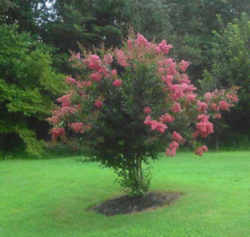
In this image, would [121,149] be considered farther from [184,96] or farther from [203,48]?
[203,48]

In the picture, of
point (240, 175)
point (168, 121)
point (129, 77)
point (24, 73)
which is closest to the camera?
point (168, 121)

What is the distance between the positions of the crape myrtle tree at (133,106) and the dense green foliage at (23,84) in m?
12.4

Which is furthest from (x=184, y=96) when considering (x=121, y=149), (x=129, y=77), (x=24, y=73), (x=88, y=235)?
(x=24, y=73)

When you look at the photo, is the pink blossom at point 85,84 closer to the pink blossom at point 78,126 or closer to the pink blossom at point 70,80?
the pink blossom at point 70,80

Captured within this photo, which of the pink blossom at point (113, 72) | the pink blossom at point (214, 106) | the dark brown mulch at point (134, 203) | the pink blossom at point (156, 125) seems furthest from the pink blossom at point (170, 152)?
the pink blossom at point (113, 72)

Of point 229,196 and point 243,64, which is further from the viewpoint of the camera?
point 243,64

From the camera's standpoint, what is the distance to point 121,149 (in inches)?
267

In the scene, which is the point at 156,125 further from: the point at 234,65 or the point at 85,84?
the point at 234,65

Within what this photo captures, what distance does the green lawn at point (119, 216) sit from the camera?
557 cm

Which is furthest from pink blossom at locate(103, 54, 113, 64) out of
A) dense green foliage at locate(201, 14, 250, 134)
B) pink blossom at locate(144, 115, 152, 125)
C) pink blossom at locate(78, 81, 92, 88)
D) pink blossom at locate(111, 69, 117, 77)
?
dense green foliage at locate(201, 14, 250, 134)

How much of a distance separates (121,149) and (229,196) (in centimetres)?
232

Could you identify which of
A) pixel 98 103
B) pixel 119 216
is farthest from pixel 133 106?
pixel 119 216

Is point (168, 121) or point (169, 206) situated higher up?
point (168, 121)

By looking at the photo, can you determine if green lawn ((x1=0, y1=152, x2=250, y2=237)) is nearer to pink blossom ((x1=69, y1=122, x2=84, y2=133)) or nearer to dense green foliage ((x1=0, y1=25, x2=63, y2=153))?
pink blossom ((x1=69, y1=122, x2=84, y2=133))
